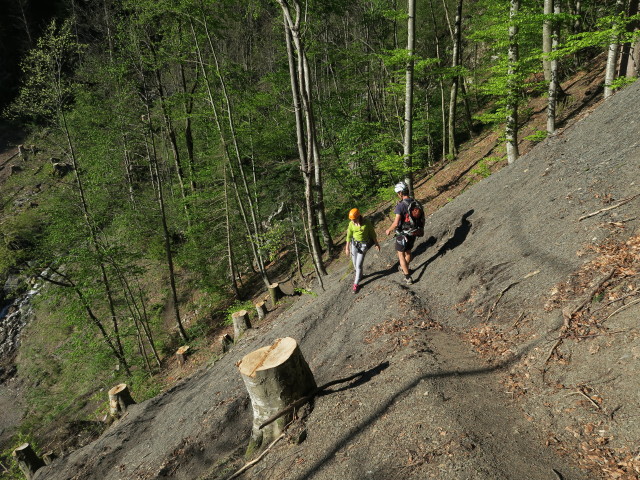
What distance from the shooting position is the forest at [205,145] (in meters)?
10.1

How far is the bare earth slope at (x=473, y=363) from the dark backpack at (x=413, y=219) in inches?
34.7

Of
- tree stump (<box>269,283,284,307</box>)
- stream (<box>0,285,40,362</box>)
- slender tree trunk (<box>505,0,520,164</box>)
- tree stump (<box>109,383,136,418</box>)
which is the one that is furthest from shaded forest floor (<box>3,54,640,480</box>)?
stream (<box>0,285,40,362</box>)

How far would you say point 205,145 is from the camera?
20.0 m

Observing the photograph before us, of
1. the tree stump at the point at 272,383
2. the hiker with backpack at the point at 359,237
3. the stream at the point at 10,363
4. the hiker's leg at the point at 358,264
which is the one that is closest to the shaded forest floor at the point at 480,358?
the tree stump at the point at 272,383

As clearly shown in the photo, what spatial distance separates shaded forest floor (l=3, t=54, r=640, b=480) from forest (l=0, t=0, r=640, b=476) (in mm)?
3335

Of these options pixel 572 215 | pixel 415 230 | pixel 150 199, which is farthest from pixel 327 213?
pixel 572 215

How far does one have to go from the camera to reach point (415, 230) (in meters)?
6.52

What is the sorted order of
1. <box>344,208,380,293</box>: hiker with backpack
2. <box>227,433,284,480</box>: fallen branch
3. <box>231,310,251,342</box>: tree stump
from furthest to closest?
<box>231,310,251,342</box>: tree stump → <box>344,208,380,293</box>: hiker with backpack → <box>227,433,284,480</box>: fallen branch

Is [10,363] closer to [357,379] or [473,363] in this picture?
[357,379]

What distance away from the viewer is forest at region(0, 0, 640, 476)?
10.1 metres

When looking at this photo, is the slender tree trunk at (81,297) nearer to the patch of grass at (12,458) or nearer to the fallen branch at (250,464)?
the patch of grass at (12,458)

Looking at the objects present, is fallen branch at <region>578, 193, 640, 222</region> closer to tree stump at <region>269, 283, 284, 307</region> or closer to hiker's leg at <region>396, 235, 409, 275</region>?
hiker's leg at <region>396, 235, 409, 275</region>

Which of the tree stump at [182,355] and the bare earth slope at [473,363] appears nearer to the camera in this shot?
the bare earth slope at [473,363]

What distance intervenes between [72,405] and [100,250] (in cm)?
795
